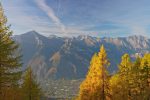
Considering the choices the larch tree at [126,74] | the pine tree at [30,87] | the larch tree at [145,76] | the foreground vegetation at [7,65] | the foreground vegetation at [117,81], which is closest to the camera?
the foreground vegetation at [7,65]

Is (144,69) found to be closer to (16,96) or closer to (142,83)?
(142,83)

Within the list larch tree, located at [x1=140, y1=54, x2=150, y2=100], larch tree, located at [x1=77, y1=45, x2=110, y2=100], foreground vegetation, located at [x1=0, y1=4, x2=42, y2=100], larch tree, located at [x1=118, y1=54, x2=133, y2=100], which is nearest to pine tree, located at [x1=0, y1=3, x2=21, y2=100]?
foreground vegetation, located at [x1=0, y1=4, x2=42, y2=100]

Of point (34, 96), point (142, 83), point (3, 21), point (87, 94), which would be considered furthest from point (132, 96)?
point (3, 21)

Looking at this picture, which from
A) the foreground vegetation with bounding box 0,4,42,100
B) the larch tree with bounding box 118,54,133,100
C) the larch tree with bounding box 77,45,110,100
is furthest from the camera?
the larch tree with bounding box 118,54,133,100

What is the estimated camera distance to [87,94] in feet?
163

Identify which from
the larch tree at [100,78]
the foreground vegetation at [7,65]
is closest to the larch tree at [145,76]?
the larch tree at [100,78]

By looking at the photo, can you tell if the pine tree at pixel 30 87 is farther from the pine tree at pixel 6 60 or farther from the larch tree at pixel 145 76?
the larch tree at pixel 145 76

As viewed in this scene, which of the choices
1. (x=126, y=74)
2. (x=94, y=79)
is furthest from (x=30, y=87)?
(x=126, y=74)

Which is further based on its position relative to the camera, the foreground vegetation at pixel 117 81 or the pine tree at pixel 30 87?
the pine tree at pixel 30 87

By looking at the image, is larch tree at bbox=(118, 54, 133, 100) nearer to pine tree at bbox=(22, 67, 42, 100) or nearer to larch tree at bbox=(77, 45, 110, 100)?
larch tree at bbox=(77, 45, 110, 100)

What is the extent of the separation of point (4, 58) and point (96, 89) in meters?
16.4

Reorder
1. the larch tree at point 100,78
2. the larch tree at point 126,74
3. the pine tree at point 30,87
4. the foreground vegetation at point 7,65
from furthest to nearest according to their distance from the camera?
the larch tree at point 126,74, the pine tree at point 30,87, the larch tree at point 100,78, the foreground vegetation at point 7,65

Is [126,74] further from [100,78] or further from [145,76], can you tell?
[100,78]

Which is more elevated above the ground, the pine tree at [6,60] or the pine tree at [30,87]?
the pine tree at [6,60]
